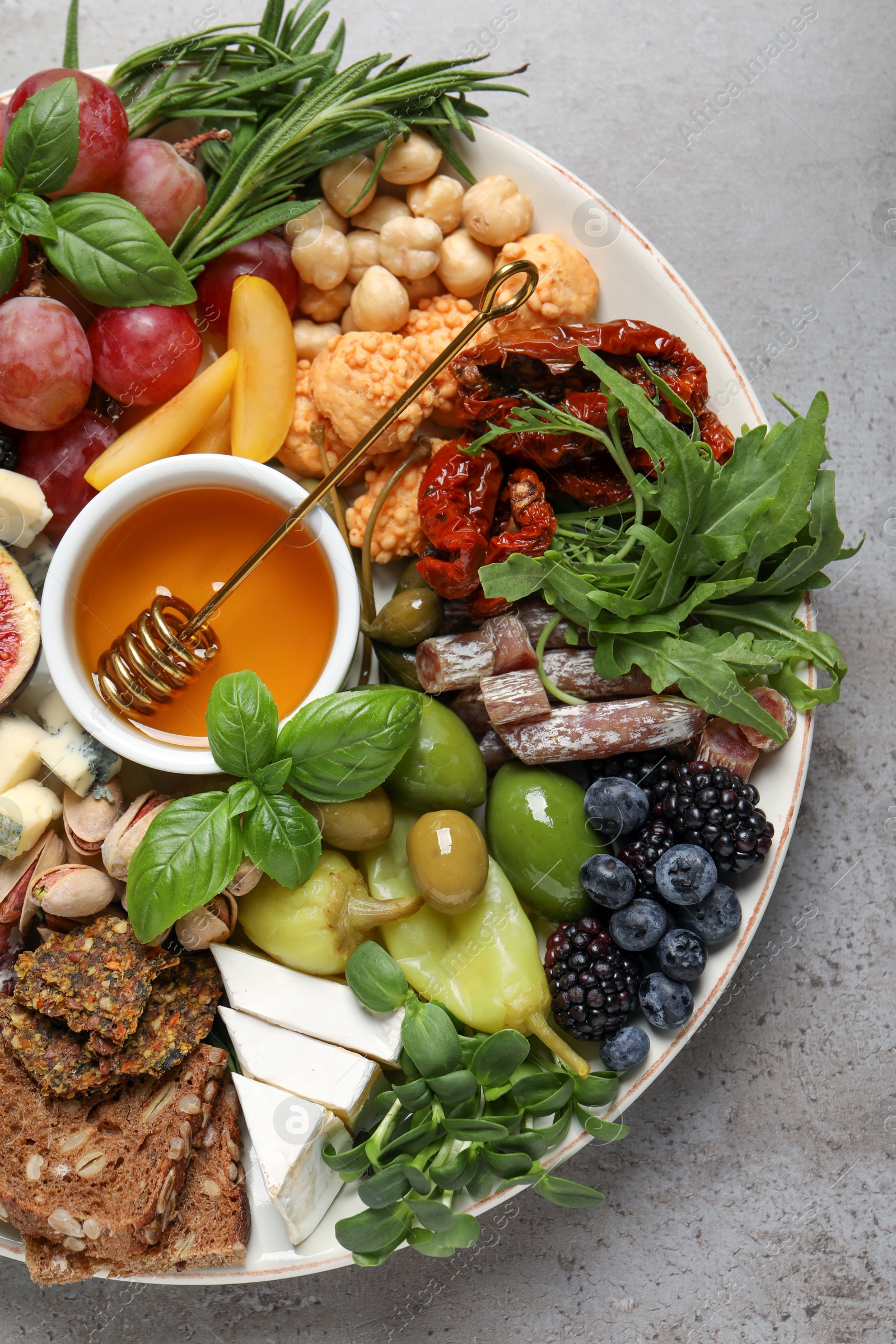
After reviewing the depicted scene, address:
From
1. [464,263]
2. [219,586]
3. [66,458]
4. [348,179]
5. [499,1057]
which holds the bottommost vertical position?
[499,1057]

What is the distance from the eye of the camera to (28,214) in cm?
128

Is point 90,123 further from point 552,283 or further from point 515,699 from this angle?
point 515,699

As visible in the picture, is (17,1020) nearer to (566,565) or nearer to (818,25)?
(566,565)

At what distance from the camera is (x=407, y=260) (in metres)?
1.47

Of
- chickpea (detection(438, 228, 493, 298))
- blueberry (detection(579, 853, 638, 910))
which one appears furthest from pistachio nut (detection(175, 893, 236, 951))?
chickpea (detection(438, 228, 493, 298))

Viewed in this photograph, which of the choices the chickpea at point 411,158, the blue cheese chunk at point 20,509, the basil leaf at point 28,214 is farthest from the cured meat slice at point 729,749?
the basil leaf at point 28,214

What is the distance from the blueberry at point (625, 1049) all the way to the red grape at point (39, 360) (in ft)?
4.37

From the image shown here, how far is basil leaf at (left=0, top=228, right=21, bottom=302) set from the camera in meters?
1.28

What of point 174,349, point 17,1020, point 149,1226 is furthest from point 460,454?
point 149,1226

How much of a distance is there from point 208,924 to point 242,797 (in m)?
0.25

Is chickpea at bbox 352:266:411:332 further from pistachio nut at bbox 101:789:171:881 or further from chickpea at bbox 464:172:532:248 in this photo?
pistachio nut at bbox 101:789:171:881

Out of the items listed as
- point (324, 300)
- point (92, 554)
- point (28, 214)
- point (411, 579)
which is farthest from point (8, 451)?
point (411, 579)

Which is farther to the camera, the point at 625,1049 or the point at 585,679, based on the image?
the point at 585,679

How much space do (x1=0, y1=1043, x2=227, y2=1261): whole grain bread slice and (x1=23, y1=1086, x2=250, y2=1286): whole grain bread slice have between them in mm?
22
